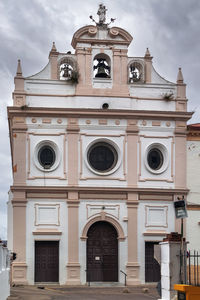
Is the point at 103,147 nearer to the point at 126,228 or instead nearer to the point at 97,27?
the point at 126,228

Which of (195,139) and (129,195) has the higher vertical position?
(195,139)

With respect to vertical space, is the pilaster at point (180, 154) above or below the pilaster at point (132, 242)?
above

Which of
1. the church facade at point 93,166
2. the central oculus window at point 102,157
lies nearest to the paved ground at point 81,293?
the church facade at point 93,166

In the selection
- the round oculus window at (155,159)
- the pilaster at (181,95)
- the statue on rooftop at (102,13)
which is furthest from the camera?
the statue on rooftop at (102,13)

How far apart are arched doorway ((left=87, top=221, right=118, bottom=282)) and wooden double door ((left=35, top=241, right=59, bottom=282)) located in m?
1.70

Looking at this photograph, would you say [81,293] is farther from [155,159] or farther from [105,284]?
[155,159]

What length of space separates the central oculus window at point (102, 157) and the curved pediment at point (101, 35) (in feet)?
18.6

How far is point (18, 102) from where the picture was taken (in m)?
33.9

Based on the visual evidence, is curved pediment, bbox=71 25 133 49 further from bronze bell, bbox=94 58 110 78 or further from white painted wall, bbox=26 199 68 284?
white painted wall, bbox=26 199 68 284

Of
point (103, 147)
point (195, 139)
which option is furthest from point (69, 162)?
point (195, 139)

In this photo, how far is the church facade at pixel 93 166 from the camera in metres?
33.1

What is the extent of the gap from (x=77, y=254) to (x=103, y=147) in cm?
587

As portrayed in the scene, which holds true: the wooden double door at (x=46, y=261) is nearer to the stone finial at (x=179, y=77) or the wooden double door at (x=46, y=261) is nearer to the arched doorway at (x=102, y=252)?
the arched doorway at (x=102, y=252)

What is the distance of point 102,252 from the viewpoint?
33656 mm
